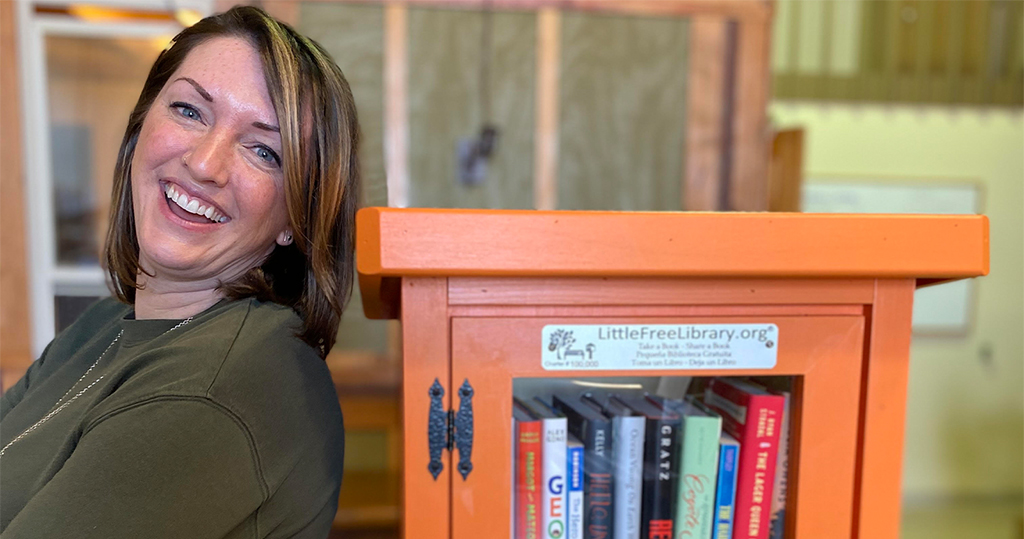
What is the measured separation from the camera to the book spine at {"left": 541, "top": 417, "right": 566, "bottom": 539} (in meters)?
0.64

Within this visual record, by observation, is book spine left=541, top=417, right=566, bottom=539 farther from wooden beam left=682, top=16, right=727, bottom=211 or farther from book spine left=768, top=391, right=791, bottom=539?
wooden beam left=682, top=16, right=727, bottom=211

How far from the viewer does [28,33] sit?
2.10 m

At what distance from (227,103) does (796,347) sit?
2.14 feet

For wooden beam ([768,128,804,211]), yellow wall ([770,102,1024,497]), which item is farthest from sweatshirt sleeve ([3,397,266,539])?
yellow wall ([770,102,1024,497])

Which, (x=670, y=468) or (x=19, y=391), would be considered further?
(x=19, y=391)

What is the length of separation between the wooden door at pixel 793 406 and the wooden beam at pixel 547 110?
1.64 metres

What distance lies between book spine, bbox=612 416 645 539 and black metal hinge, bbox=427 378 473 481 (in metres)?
0.16

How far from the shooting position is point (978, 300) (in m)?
3.33

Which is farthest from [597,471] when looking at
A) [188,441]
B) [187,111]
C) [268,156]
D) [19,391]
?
[19,391]

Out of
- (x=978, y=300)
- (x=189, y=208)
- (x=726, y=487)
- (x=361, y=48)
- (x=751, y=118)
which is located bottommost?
(x=978, y=300)

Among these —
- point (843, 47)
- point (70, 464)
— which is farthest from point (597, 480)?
point (843, 47)

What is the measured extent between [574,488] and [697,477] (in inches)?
5.0

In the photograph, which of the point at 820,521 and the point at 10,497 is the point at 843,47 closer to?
the point at 820,521

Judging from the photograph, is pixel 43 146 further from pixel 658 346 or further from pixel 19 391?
pixel 658 346
